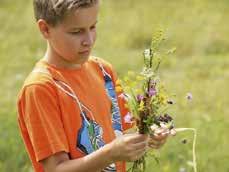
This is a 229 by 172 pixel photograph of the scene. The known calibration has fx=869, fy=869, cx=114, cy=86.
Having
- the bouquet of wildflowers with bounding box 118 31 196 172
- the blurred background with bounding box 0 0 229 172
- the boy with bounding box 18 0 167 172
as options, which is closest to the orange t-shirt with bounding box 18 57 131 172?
the boy with bounding box 18 0 167 172

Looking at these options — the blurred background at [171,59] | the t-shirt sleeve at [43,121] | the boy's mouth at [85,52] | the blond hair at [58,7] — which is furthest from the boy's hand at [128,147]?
the blurred background at [171,59]

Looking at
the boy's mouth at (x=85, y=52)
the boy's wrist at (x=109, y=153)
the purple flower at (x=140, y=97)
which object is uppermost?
the boy's mouth at (x=85, y=52)

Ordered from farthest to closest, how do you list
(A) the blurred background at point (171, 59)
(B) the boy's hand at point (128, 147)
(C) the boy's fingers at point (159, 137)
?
(A) the blurred background at point (171, 59), (C) the boy's fingers at point (159, 137), (B) the boy's hand at point (128, 147)

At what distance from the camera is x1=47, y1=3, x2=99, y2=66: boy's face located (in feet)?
9.84

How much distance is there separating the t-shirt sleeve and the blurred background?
1.42 metres

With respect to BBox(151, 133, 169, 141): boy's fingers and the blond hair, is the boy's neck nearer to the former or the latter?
the blond hair

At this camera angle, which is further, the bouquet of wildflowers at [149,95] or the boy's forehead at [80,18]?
the boy's forehead at [80,18]

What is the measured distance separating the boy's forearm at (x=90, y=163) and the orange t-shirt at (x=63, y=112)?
0.20 ft

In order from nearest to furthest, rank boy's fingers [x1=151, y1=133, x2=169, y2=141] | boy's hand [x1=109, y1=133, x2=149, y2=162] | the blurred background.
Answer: boy's hand [x1=109, y1=133, x2=149, y2=162]
boy's fingers [x1=151, y1=133, x2=169, y2=141]
the blurred background

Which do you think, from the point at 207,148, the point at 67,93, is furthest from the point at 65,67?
the point at 207,148

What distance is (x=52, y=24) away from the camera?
3041 millimetres

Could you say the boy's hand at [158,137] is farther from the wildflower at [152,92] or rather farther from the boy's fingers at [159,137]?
the wildflower at [152,92]

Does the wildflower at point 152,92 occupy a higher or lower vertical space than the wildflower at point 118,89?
higher

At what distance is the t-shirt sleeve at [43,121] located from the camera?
9.80 ft
